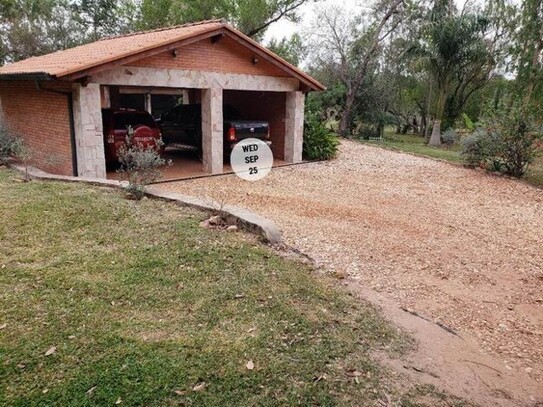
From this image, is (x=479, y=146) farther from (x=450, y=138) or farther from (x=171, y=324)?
(x=171, y=324)

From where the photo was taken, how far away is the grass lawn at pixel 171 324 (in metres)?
2.96

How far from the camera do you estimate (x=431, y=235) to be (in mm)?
7098

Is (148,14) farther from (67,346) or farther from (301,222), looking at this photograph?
(67,346)

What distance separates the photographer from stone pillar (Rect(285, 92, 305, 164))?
1368 cm

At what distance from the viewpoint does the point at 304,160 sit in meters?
14.8

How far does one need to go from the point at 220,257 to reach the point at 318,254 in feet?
4.88

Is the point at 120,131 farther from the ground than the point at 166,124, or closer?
closer

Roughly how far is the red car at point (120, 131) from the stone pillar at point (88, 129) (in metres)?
1.34

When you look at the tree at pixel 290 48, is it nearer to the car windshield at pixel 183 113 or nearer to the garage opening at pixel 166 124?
the garage opening at pixel 166 124

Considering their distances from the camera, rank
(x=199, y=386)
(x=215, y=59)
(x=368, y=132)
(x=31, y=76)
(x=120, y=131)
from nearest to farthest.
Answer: (x=199, y=386) < (x=31, y=76) < (x=120, y=131) < (x=215, y=59) < (x=368, y=132)

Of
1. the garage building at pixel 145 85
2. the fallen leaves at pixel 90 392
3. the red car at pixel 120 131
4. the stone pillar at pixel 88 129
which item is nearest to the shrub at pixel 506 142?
the garage building at pixel 145 85

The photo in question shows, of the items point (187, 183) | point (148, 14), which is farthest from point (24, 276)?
point (148, 14)

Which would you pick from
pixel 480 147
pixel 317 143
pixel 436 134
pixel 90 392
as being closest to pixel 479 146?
pixel 480 147

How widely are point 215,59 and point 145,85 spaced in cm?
218
